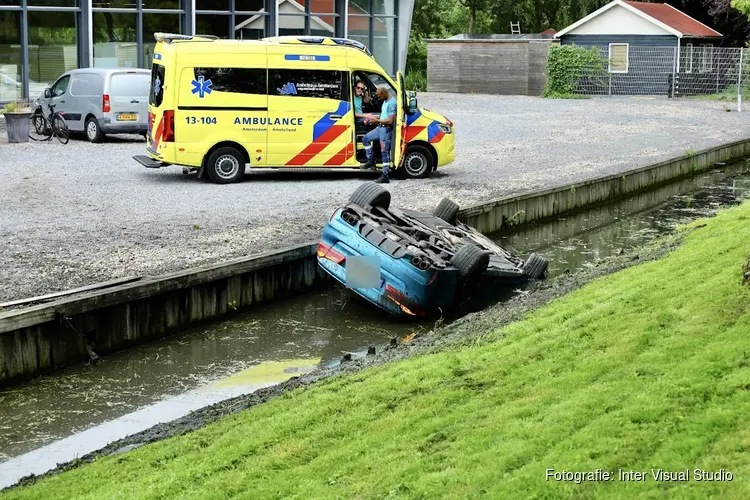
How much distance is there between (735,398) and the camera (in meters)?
5.40

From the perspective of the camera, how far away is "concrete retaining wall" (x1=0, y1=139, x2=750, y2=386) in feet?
34.1

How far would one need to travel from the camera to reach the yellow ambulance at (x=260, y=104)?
19031 mm

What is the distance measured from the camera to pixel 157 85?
1931 cm

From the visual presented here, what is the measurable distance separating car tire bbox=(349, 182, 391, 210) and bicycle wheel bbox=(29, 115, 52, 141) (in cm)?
1437

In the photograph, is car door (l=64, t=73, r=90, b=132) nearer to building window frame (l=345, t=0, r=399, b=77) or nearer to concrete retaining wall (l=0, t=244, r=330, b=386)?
concrete retaining wall (l=0, t=244, r=330, b=386)

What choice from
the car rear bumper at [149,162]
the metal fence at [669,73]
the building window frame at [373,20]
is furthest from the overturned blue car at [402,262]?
the metal fence at [669,73]

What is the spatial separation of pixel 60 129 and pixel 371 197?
46.6ft

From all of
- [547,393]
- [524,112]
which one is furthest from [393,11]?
[547,393]

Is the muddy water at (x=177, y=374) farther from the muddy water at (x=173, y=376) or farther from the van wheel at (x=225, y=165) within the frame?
the van wheel at (x=225, y=165)

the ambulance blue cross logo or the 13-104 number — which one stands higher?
the ambulance blue cross logo

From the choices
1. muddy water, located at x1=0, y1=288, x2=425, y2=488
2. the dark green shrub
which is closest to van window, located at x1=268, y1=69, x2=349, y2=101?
muddy water, located at x1=0, y1=288, x2=425, y2=488

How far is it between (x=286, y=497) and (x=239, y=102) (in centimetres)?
1425

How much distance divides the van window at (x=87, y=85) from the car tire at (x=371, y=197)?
1363cm

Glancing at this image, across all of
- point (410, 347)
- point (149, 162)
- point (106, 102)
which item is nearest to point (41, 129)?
point (106, 102)
